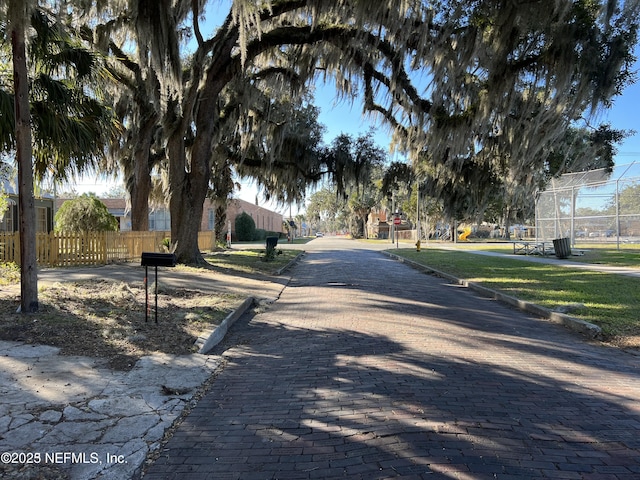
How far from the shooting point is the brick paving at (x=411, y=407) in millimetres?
3207

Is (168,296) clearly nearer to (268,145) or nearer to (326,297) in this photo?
(326,297)

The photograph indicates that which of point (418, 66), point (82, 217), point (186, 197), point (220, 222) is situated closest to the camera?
point (418, 66)

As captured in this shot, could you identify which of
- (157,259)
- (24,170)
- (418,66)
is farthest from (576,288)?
(24,170)

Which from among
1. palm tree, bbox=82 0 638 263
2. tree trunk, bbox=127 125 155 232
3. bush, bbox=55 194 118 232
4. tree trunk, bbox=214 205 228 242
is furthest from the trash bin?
bush, bbox=55 194 118 232

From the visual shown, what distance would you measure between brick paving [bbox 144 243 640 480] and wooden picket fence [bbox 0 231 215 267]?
11.2 meters

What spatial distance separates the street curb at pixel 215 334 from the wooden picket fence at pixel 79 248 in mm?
10110

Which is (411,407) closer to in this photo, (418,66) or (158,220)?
(418,66)

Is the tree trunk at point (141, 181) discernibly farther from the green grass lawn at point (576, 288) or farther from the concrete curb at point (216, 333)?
the green grass lawn at point (576, 288)

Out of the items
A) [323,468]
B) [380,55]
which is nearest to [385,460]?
[323,468]

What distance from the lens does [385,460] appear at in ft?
10.5

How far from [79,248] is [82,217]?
249 cm

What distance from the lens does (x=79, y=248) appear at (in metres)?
16.3

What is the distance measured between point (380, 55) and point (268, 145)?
8.38 metres

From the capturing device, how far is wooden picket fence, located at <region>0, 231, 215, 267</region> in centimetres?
1484
